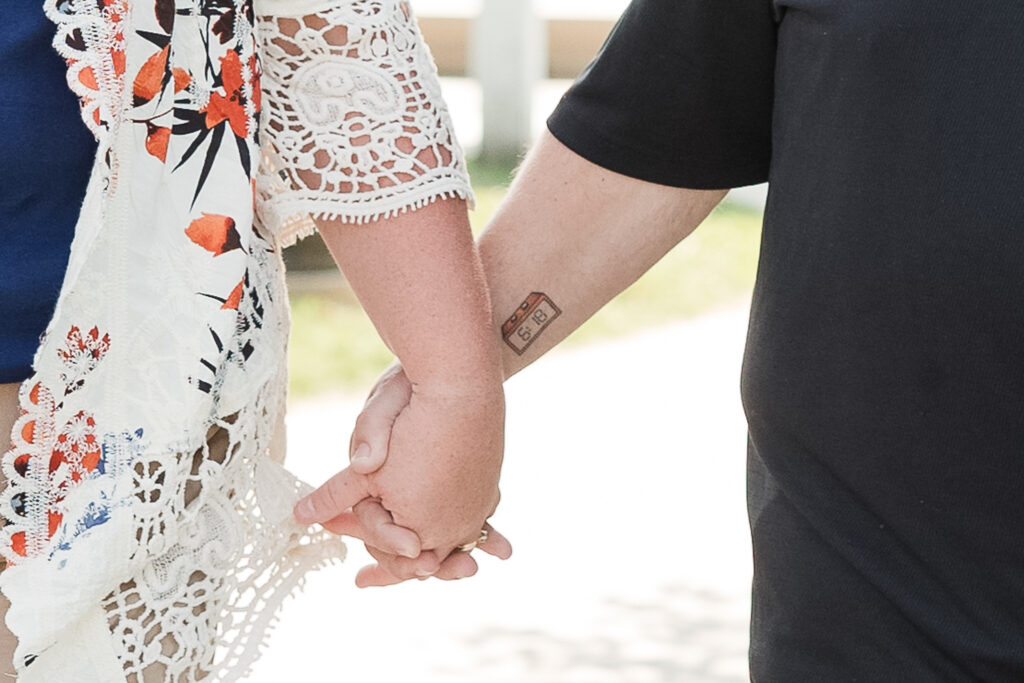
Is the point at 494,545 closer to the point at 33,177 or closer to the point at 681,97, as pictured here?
the point at 681,97

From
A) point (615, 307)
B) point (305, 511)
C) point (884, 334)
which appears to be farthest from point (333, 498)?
point (615, 307)

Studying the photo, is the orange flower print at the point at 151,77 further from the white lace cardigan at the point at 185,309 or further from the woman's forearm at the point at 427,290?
the woman's forearm at the point at 427,290

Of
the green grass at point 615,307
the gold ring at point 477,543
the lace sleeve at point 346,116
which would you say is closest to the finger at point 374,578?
the gold ring at point 477,543

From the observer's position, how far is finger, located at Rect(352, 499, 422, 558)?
200 centimetres

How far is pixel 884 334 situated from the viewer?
162cm

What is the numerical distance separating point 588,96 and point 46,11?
0.73 metres

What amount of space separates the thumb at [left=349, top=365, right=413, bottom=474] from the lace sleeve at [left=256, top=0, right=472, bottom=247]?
11.0 inches

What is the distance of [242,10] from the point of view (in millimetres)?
1743

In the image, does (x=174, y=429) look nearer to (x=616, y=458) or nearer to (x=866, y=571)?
(x=866, y=571)

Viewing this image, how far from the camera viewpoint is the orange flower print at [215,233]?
5.60 ft

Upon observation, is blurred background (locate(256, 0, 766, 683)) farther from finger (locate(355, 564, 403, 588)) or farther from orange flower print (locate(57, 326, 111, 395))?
orange flower print (locate(57, 326, 111, 395))

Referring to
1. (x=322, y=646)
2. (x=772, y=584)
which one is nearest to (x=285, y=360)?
(x=772, y=584)

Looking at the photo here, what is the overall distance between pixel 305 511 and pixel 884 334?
0.81 metres

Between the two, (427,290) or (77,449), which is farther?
(427,290)
